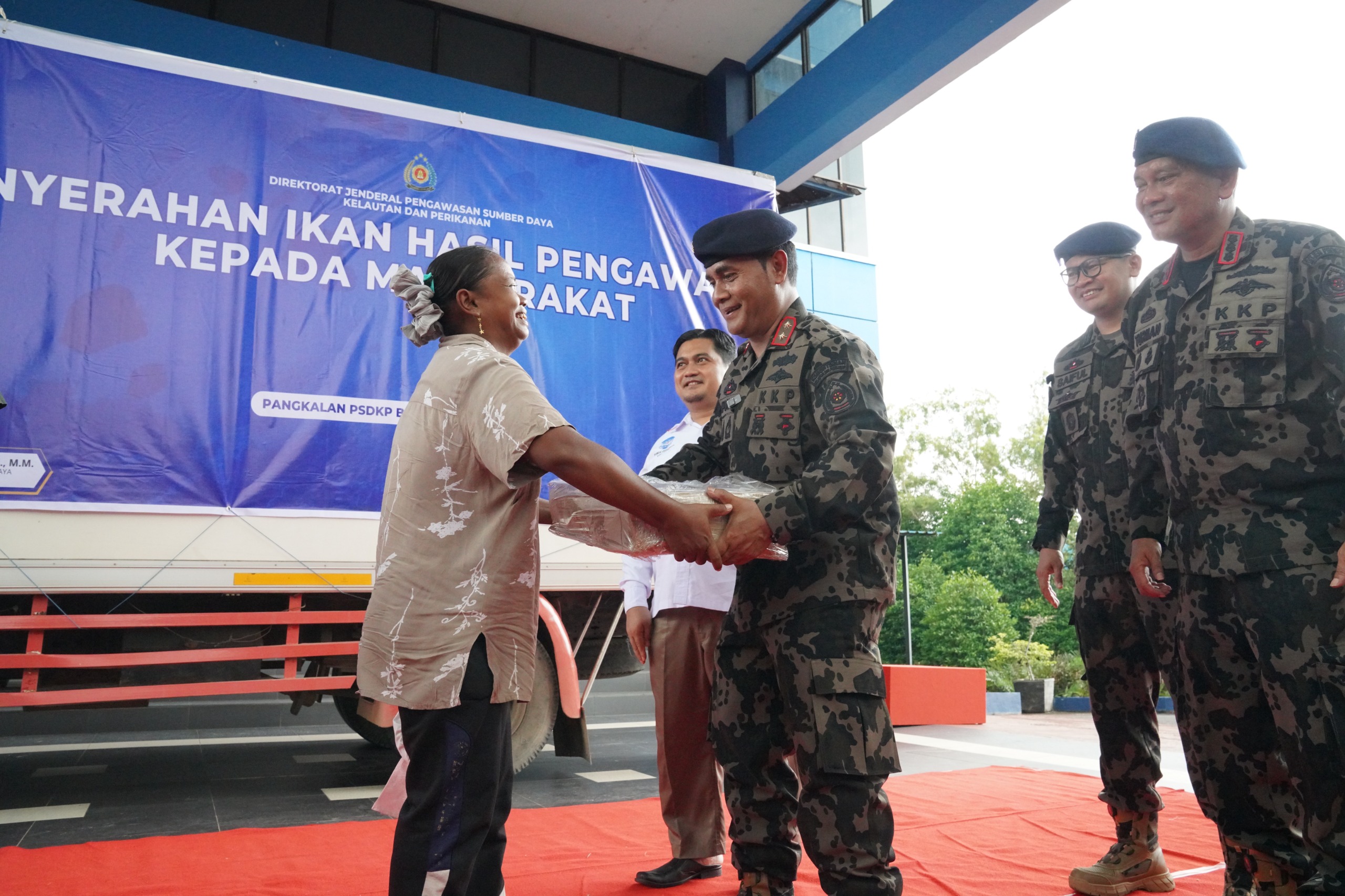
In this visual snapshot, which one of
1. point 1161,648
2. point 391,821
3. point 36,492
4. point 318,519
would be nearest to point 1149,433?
point 1161,648

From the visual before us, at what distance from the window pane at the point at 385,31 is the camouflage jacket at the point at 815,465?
6.70 metres

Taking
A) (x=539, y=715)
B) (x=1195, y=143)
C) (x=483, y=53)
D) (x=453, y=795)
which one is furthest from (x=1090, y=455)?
(x=483, y=53)

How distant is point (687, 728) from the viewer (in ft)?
9.23

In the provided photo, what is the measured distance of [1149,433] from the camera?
2254mm

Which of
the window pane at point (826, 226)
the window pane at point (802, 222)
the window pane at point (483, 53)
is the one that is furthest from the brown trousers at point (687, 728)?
the window pane at point (826, 226)

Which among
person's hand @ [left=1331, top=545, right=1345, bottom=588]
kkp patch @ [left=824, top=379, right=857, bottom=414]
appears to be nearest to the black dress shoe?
kkp patch @ [left=824, top=379, right=857, bottom=414]

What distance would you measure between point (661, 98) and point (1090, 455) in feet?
23.2

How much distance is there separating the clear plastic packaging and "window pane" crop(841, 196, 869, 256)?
1214 centimetres

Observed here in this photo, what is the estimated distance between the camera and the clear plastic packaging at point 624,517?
6.24 ft

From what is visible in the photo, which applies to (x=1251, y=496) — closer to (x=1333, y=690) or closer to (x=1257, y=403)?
(x=1257, y=403)

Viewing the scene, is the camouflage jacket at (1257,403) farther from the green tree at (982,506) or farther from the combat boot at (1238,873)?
the green tree at (982,506)

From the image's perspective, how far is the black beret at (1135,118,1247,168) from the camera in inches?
79.5

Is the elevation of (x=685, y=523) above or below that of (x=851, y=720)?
above

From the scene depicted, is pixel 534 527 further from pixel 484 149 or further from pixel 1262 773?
pixel 484 149
